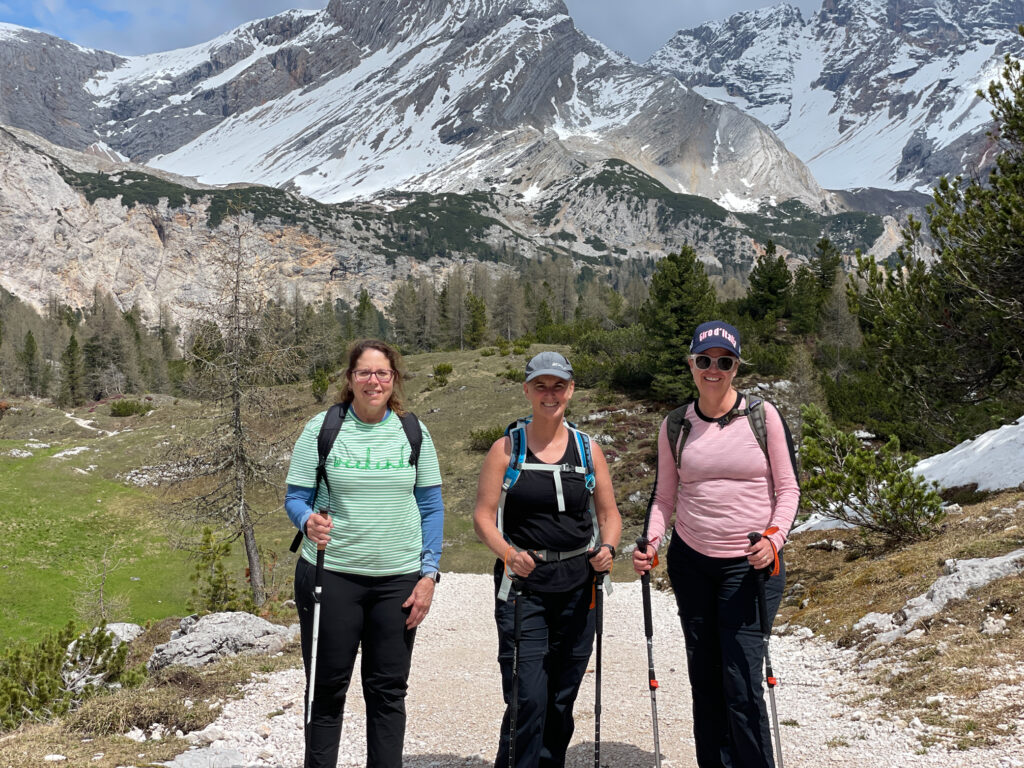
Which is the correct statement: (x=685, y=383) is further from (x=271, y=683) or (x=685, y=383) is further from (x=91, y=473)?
(x=91, y=473)

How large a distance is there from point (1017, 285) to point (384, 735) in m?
10.5

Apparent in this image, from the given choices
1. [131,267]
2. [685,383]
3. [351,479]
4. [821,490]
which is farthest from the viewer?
[131,267]

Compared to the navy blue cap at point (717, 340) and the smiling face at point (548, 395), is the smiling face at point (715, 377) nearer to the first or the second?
the navy blue cap at point (717, 340)

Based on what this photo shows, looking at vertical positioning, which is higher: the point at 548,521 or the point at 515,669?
the point at 548,521

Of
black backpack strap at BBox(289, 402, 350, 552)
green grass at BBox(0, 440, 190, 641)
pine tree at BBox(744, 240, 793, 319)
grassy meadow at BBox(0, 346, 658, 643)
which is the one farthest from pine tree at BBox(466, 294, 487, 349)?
black backpack strap at BBox(289, 402, 350, 552)

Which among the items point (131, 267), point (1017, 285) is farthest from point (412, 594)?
point (131, 267)

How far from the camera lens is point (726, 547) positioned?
343 centimetres

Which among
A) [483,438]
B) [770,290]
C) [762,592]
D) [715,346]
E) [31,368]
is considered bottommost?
[762,592]

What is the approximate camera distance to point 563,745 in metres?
3.54

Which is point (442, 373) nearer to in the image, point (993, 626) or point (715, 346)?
point (993, 626)

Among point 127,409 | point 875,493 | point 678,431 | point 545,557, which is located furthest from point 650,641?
point 127,409

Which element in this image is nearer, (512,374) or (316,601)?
(316,601)

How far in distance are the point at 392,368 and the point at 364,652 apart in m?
1.56

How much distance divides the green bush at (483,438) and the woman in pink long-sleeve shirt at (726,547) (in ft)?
93.1
